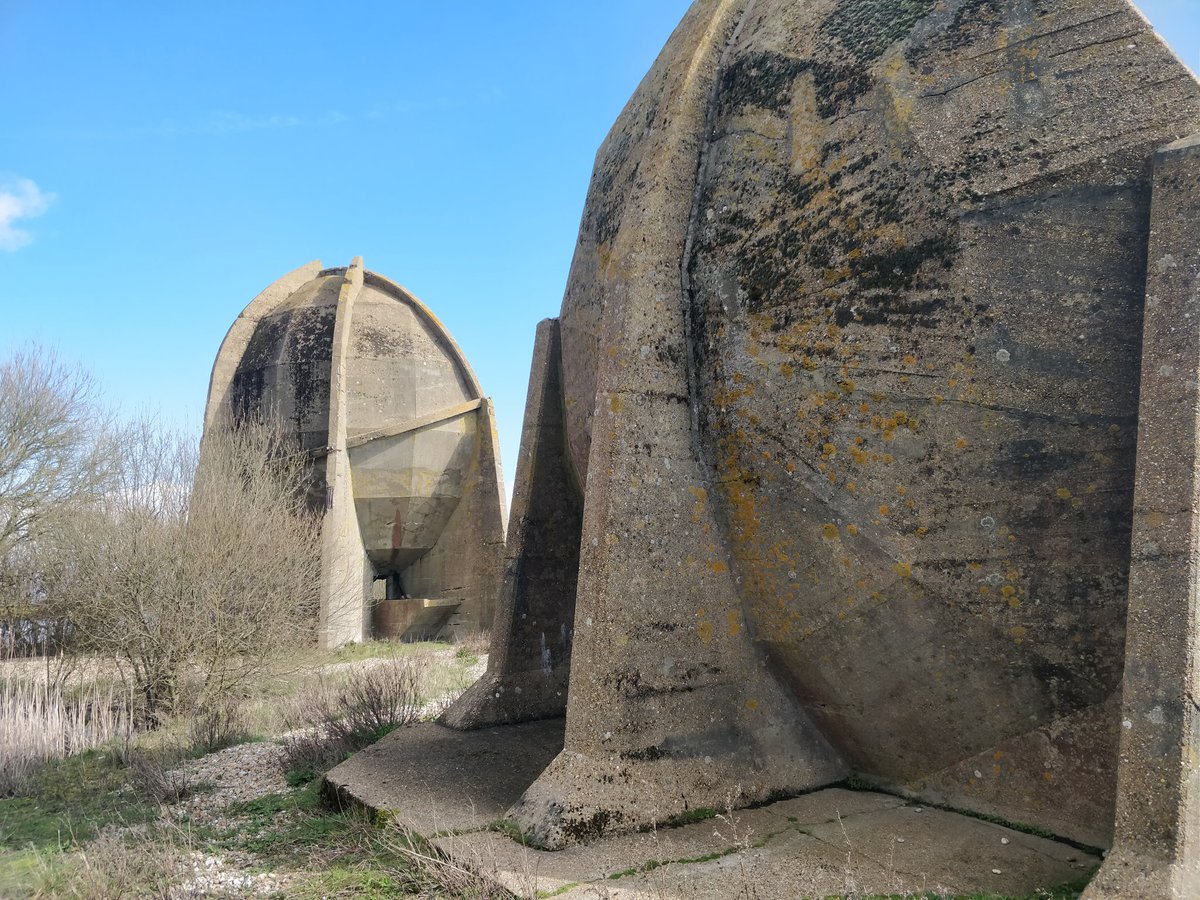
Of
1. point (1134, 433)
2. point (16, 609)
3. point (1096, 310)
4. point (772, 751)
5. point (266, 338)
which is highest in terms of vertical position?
point (266, 338)

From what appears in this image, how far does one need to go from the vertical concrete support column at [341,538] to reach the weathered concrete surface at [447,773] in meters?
11.1

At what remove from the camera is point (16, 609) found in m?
13.4

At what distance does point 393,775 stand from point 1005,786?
10.0 feet

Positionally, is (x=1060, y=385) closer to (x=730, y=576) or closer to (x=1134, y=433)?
(x=1134, y=433)

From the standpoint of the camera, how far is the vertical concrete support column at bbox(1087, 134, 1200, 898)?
284 centimetres

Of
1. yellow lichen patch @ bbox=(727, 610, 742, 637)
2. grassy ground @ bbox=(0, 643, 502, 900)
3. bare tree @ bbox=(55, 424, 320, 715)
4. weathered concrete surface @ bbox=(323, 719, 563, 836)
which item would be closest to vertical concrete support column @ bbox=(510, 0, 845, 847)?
yellow lichen patch @ bbox=(727, 610, 742, 637)

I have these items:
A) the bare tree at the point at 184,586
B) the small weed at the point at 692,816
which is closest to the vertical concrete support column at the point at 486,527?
the bare tree at the point at 184,586

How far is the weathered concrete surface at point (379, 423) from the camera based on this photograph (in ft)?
58.2

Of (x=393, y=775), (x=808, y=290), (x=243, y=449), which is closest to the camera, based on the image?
(x=808, y=290)

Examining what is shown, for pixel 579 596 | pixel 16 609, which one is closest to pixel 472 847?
pixel 579 596

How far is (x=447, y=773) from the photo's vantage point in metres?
4.86

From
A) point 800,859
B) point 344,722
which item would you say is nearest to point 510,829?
point 800,859

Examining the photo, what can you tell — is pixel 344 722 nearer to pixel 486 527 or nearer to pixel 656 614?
pixel 656 614

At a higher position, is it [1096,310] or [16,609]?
[1096,310]
